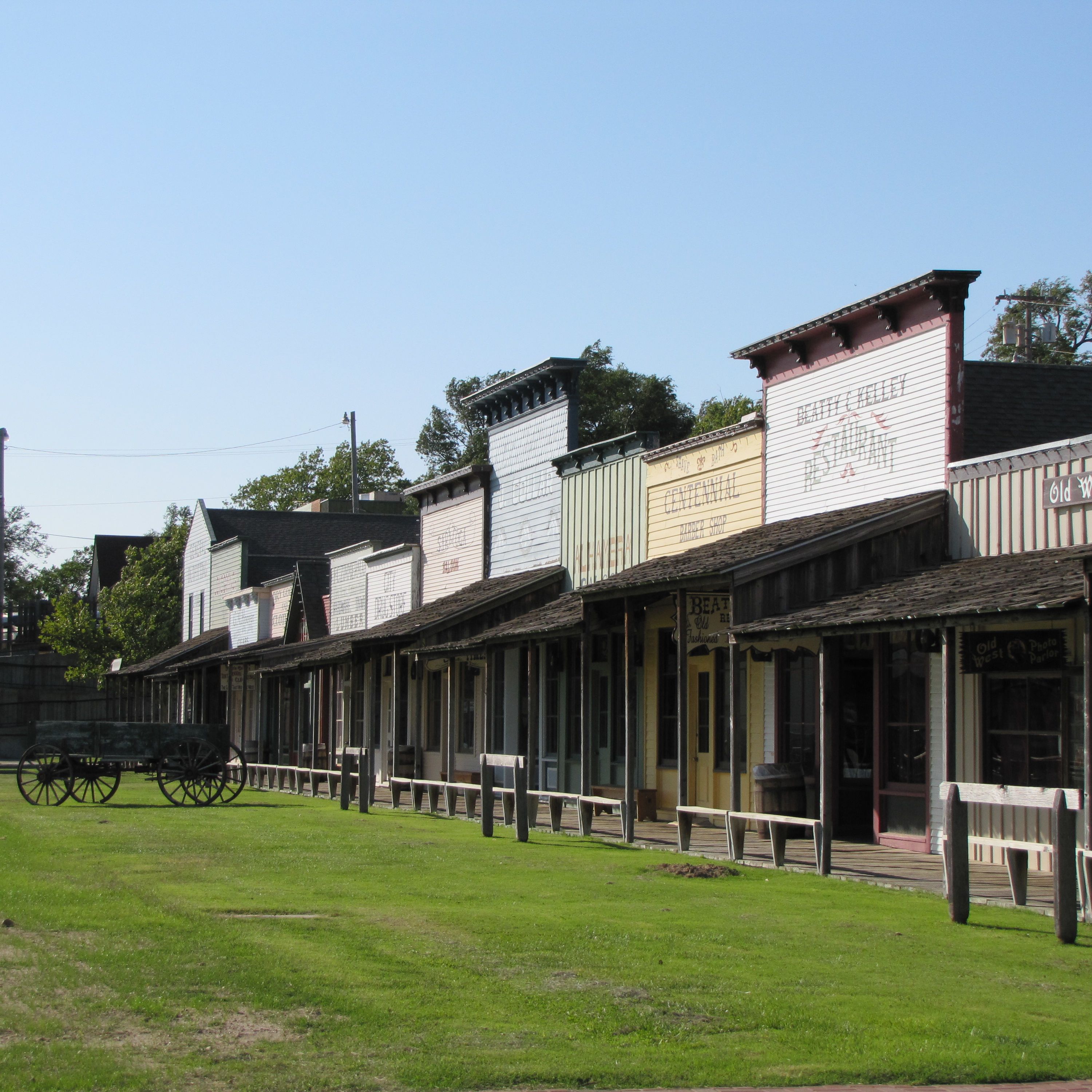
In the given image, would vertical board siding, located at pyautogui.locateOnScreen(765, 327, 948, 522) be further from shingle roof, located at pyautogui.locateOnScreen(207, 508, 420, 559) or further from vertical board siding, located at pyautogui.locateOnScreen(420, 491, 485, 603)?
shingle roof, located at pyautogui.locateOnScreen(207, 508, 420, 559)

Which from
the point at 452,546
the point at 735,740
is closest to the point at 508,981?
the point at 735,740

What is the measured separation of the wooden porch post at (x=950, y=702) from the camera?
44.1 feet

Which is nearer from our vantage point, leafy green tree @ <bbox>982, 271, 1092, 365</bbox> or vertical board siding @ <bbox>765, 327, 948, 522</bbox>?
vertical board siding @ <bbox>765, 327, 948, 522</bbox>

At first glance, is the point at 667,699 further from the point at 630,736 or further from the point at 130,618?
the point at 130,618

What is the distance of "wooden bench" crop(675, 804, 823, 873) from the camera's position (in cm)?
1398

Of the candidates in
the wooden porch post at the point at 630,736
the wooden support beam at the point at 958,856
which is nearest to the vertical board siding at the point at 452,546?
the wooden porch post at the point at 630,736

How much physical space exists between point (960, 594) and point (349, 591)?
25467mm

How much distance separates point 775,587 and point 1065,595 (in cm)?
429

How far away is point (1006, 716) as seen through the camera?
15.2 meters

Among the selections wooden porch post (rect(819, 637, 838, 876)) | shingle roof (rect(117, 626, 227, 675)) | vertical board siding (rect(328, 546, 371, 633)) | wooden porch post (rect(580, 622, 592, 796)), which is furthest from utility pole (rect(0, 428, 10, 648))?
wooden porch post (rect(819, 637, 838, 876))

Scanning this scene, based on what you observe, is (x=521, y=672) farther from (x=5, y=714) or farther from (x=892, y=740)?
(x=5, y=714)

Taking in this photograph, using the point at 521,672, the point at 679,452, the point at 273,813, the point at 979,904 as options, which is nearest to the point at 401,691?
the point at 521,672

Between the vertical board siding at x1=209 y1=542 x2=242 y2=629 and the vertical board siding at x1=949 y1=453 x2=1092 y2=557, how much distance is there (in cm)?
3343

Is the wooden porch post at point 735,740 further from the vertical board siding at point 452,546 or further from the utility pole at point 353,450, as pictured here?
the utility pole at point 353,450
